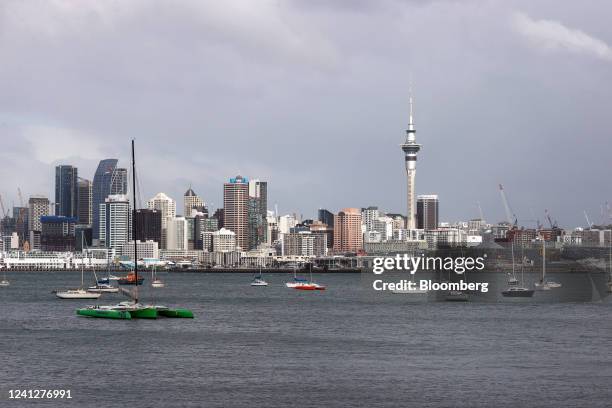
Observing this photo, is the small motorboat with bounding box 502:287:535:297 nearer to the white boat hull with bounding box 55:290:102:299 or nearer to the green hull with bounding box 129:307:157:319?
the white boat hull with bounding box 55:290:102:299

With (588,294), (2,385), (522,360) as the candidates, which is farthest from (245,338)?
(588,294)

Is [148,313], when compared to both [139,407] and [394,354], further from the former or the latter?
[139,407]

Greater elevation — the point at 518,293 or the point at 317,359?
the point at 518,293

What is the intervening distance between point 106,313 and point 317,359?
33.9 m

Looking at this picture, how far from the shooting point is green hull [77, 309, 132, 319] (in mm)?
90756

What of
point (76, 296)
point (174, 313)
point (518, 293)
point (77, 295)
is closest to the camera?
point (174, 313)

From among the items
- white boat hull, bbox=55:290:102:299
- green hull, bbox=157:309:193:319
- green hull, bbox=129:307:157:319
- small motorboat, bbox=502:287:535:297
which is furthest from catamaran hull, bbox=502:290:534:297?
green hull, bbox=129:307:157:319

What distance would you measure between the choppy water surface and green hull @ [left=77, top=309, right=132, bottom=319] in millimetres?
1124

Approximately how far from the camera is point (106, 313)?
9344 cm

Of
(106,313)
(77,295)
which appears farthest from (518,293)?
(106,313)

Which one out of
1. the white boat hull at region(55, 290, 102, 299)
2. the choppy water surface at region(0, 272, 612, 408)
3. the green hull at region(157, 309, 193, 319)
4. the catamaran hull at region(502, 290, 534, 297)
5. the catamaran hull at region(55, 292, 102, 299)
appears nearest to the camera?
the choppy water surface at region(0, 272, 612, 408)

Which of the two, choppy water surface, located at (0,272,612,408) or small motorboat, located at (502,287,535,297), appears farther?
small motorboat, located at (502,287,535,297)

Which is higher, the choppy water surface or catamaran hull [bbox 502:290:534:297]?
catamaran hull [bbox 502:290:534:297]

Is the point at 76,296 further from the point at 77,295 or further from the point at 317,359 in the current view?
the point at 317,359
